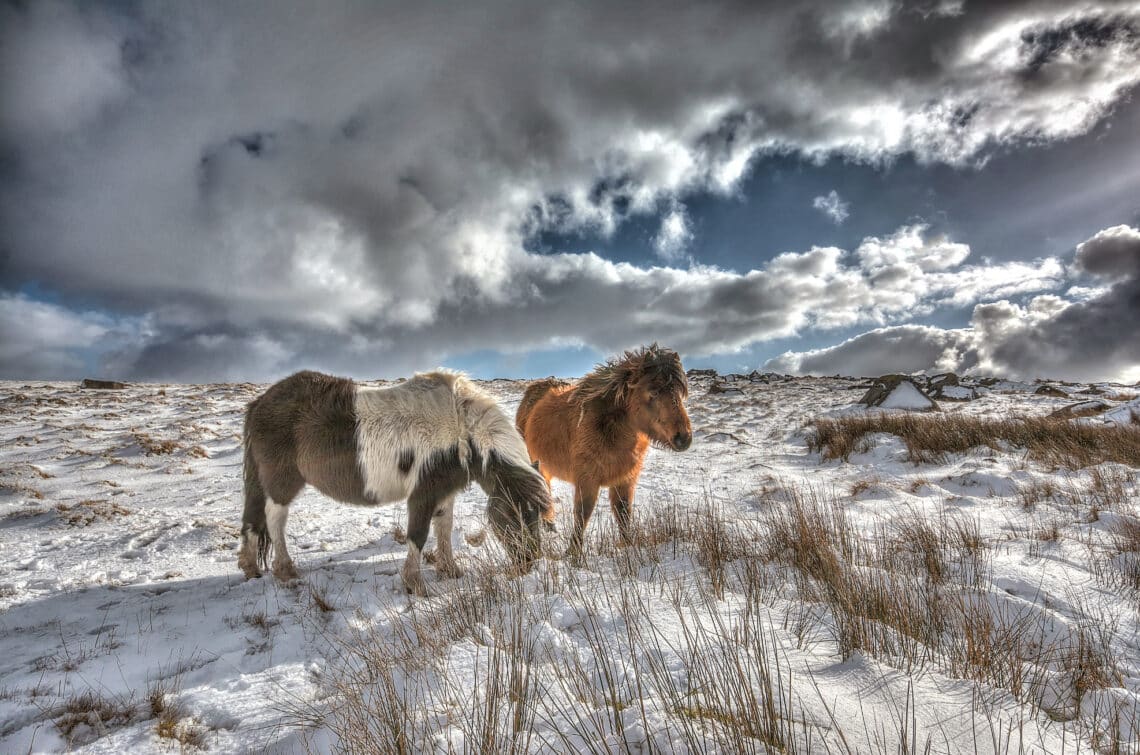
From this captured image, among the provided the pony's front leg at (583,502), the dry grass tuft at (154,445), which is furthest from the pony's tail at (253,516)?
the dry grass tuft at (154,445)

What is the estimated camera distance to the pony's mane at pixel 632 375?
4.36 meters

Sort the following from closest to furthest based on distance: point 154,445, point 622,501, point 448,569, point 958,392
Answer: point 448,569 < point 622,501 < point 154,445 < point 958,392

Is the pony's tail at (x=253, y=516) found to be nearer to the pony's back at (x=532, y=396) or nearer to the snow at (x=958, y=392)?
the pony's back at (x=532, y=396)

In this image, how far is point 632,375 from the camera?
14.9 feet

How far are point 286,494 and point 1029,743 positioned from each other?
16.4 ft

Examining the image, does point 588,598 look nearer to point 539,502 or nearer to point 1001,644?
point 539,502

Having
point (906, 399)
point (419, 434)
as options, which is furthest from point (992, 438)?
point (419, 434)

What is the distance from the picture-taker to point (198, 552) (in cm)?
473

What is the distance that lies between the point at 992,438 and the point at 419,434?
10.8m

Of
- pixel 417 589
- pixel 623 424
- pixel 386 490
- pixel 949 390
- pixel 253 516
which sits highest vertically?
pixel 949 390

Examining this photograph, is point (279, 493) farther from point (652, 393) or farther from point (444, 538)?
point (652, 393)

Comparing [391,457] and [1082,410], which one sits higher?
[391,457]

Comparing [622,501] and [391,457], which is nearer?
[391,457]

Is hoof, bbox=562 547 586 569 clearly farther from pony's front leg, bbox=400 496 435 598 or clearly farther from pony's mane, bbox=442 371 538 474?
pony's front leg, bbox=400 496 435 598
